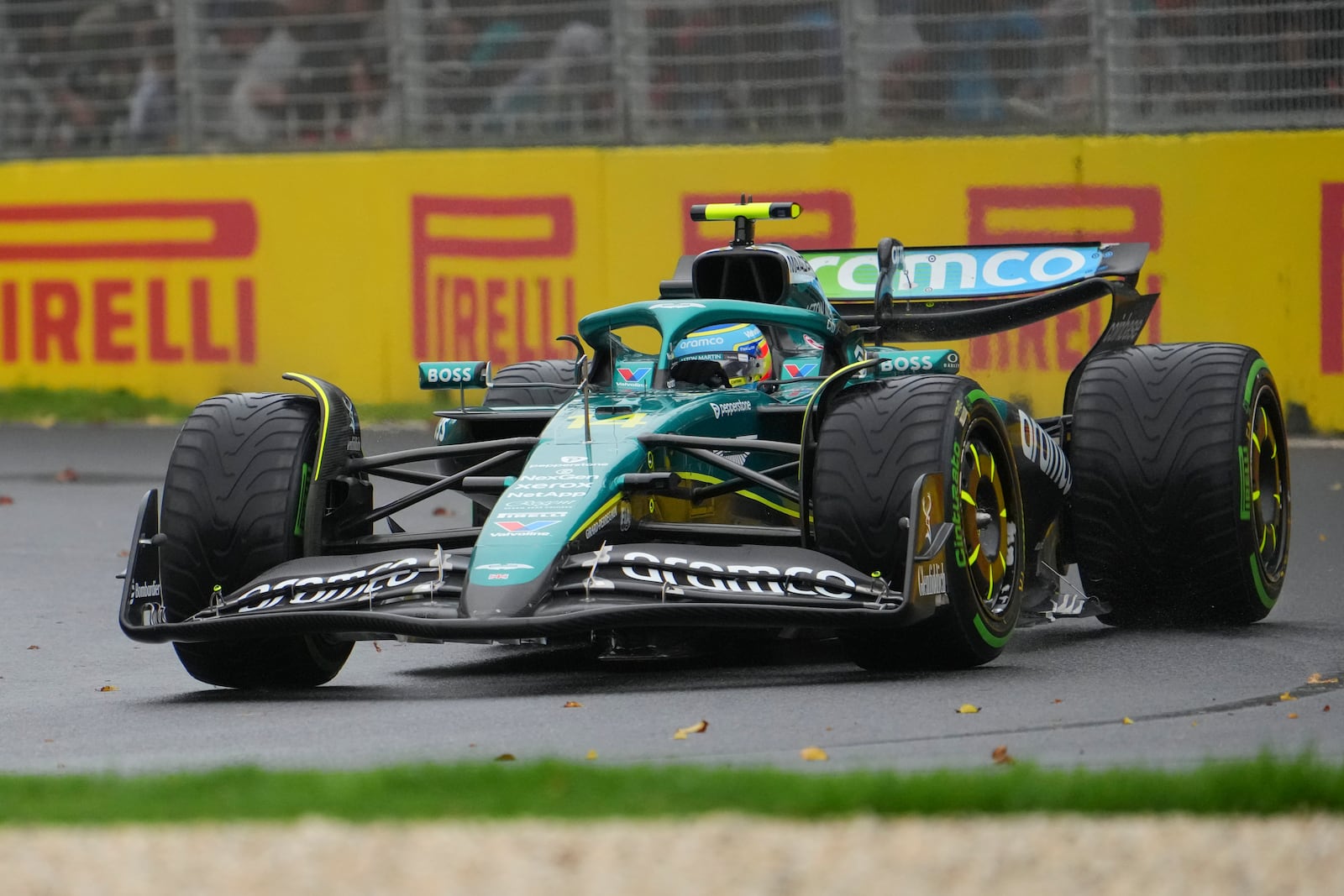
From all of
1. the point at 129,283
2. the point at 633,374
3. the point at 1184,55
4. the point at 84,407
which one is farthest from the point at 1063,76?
the point at 84,407

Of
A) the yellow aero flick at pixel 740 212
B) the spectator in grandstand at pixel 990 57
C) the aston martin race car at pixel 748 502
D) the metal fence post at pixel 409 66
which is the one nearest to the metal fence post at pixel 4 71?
the metal fence post at pixel 409 66

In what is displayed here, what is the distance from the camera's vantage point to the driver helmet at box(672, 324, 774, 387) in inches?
313

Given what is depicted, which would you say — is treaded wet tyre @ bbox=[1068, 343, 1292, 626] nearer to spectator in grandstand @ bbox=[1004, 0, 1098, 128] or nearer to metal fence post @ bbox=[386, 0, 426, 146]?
spectator in grandstand @ bbox=[1004, 0, 1098, 128]

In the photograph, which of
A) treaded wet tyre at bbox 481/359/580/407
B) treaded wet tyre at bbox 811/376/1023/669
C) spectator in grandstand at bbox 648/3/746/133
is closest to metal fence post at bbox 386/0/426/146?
spectator in grandstand at bbox 648/3/746/133

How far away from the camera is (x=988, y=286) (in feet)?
30.3

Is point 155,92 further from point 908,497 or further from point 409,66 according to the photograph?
point 908,497

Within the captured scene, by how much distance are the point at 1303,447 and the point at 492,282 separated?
573cm

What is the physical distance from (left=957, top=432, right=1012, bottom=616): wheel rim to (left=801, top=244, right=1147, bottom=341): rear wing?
1754mm

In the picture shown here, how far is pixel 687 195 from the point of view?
15516 millimetres

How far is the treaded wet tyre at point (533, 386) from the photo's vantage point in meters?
9.21

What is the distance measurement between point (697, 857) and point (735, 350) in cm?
417

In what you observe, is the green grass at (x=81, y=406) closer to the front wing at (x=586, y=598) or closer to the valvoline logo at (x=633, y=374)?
the valvoline logo at (x=633, y=374)

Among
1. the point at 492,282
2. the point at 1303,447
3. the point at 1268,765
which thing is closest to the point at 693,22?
the point at 492,282

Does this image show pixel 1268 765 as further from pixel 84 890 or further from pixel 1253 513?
pixel 1253 513
